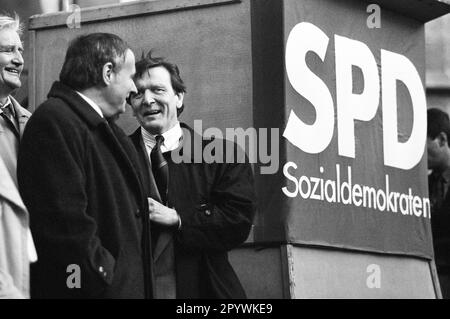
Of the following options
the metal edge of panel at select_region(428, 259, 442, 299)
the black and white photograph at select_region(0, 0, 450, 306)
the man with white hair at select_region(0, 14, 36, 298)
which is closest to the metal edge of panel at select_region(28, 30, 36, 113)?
the black and white photograph at select_region(0, 0, 450, 306)

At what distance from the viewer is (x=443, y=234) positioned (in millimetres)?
7309

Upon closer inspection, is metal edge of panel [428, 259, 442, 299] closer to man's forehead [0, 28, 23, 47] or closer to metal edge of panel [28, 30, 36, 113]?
metal edge of panel [28, 30, 36, 113]

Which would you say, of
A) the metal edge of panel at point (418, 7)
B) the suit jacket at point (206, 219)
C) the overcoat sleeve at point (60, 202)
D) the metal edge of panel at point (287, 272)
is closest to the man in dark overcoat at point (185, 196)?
the suit jacket at point (206, 219)

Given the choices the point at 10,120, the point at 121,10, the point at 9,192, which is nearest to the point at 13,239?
the point at 9,192

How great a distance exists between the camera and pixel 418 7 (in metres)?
6.85

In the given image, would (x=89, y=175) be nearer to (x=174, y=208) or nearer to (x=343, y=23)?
(x=174, y=208)

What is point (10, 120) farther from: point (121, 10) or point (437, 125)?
point (437, 125)

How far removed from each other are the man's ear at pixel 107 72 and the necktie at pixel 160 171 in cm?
56

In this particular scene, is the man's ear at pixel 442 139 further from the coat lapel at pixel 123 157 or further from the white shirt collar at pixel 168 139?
the coat lapel at pixel 123 157

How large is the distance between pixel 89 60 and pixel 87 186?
68cm

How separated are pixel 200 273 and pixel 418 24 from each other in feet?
9.06

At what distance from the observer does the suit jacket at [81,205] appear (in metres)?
4.37

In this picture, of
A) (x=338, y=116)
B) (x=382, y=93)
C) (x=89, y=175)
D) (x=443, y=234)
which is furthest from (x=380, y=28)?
(x=89, y=175)

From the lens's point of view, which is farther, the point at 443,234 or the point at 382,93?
the point at 443,234
